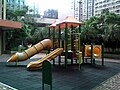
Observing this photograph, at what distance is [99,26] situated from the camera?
1945 centimetres

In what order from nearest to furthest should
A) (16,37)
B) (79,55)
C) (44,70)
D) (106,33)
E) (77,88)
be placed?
(44,70) → (77,88) → (79,55) → (106,33) → (16,37)

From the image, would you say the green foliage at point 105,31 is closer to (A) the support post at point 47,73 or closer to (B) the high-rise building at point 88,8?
(A) the support post at point 47,73

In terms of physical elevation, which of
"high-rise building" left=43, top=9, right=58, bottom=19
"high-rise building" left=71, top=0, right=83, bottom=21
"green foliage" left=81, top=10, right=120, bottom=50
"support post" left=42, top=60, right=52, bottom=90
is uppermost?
"high-rise building" left=43, top=9, right=58, bottom=19

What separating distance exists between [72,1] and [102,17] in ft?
116

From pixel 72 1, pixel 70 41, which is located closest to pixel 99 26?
pixel 70 41

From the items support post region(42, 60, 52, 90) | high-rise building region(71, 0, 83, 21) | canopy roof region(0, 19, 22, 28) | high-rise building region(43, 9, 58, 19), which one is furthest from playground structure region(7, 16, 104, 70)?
high-rise building region(43, 9, 58, 19)

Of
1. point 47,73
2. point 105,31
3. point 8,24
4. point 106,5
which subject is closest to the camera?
point 47,73

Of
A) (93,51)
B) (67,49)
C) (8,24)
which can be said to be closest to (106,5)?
(8,24)

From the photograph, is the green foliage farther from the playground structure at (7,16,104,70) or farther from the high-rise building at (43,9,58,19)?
the high-rise building at (43,9,58,19)

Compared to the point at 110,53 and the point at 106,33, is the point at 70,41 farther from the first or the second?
the point at 110,53

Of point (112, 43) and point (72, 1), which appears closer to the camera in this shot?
point (112, 43)

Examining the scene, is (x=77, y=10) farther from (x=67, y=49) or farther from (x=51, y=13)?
(x=67, y=49)

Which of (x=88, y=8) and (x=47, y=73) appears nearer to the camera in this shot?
(x=47, y=73)

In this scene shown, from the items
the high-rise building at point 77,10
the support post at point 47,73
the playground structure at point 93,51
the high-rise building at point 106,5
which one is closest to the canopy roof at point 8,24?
the playground structure at point 93,51
